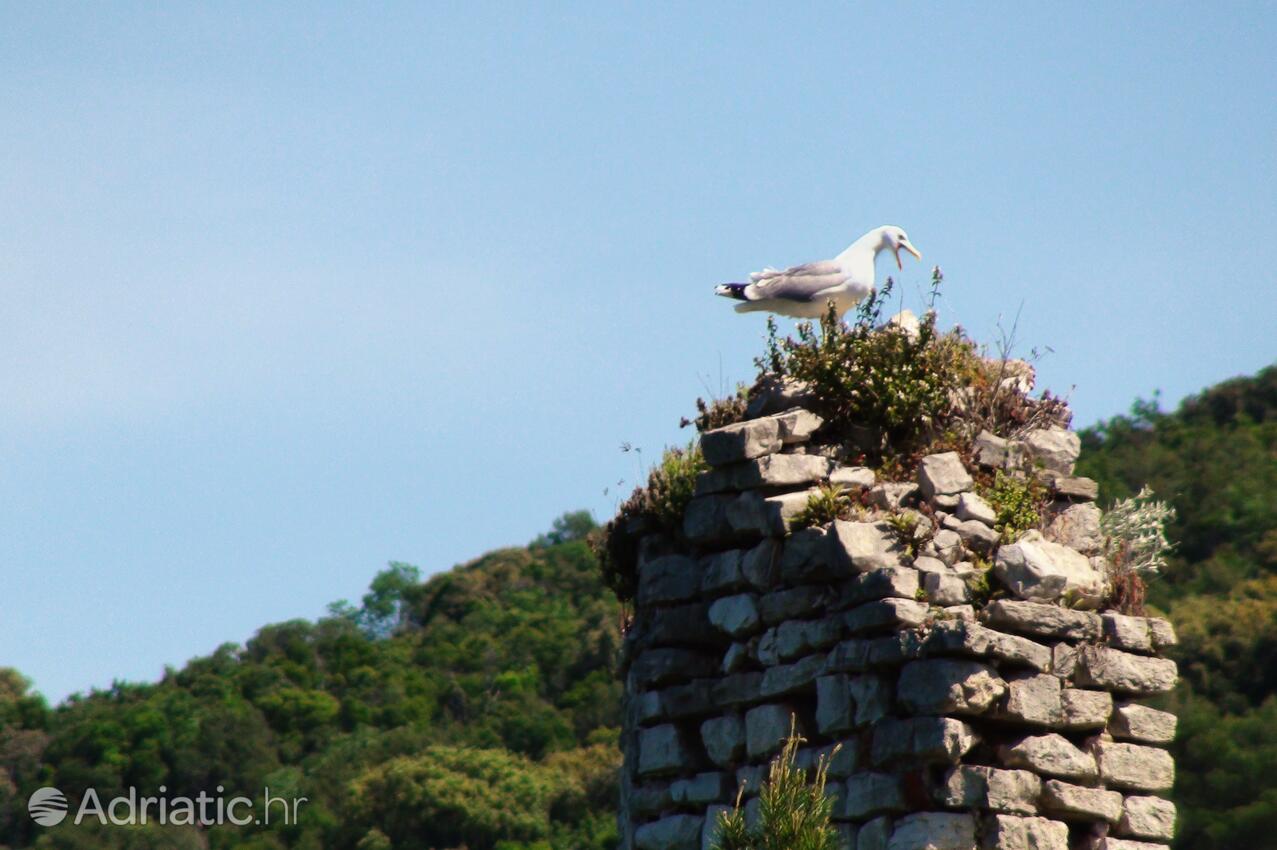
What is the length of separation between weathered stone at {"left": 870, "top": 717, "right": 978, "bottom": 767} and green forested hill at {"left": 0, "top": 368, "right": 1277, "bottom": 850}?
1920 cm

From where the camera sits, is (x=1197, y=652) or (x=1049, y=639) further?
(x=1197, y=652)

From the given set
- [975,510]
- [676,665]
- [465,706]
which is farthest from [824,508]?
[465,706]

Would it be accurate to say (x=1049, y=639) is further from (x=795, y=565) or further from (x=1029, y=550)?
(x=795, y=565)

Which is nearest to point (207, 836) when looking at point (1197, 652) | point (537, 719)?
point (537, 719)

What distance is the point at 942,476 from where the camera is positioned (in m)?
7.86

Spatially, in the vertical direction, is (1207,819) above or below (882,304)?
below

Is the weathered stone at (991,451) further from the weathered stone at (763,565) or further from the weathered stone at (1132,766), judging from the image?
the weathered stone at (1132,766)

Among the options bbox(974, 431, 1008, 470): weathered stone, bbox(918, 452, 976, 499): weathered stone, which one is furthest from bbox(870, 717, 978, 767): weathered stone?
bbox(974, 431, 1008, 470): weathered stone

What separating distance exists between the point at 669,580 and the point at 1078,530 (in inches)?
81.8

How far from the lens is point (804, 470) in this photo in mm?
8180

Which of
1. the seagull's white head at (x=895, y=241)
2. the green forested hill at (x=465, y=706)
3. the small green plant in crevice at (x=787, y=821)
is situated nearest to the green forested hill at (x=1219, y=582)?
the green forested hill at (x=465, y=706)

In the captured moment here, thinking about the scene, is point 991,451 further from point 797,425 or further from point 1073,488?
point 797,425

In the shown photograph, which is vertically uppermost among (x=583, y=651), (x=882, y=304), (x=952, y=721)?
(x=583, y=651)

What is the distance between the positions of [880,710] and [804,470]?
4.17 ft
